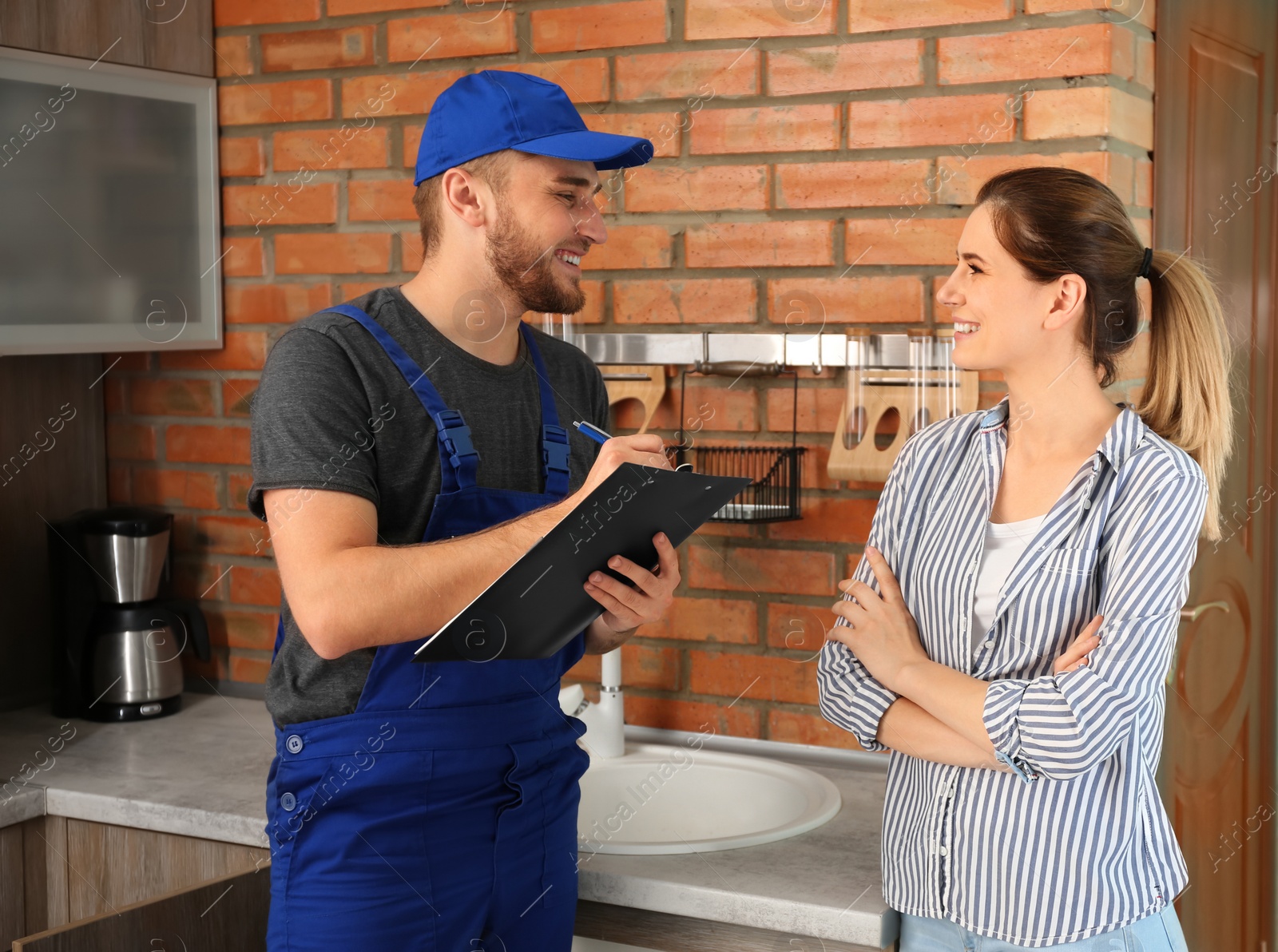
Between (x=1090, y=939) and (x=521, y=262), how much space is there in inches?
35.1

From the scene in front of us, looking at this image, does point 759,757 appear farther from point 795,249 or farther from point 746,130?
point 746,130

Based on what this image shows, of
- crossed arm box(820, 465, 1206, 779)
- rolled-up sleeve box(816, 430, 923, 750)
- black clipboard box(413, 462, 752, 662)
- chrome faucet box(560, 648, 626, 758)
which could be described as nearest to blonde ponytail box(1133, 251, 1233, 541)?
crossed arm box(820, 465, 1206, 779)

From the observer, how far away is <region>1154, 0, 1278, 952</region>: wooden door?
6.17 feet

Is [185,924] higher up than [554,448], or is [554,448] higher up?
[554,448]

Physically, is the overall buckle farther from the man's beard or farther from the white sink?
→ the white sink

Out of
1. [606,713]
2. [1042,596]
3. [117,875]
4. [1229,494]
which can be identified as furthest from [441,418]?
[1229,494]

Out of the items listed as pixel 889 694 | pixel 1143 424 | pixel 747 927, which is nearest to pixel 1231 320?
A: pixel 1143 424

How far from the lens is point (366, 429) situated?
1.26m

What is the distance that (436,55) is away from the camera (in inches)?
82.4

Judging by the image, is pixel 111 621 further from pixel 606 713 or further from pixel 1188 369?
pixel 1188 369

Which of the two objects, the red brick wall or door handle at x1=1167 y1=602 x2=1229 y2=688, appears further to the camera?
door handle at x1=1167 y1=602 x2=1229 y2=688

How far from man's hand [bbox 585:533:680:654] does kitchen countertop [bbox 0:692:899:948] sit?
1.11ft

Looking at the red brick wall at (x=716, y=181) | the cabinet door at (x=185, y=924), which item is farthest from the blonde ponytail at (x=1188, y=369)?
the cabinet door at (x=185, y=924)

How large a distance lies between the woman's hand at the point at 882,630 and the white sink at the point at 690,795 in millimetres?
470
